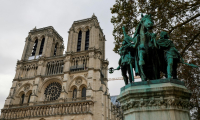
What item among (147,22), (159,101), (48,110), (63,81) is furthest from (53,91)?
(159,101)

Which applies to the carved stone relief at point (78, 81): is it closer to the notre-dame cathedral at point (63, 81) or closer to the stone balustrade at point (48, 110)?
the notre-dame cathedral at point (63, 81)

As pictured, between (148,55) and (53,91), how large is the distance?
88.1 feet

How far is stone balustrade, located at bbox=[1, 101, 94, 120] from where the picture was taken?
23.8 metres

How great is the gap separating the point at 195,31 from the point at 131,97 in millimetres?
7540

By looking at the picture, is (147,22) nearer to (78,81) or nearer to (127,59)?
(127,59)

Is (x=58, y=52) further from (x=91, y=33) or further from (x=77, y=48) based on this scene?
(x=91, y=33)

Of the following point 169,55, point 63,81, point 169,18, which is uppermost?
point 63,81

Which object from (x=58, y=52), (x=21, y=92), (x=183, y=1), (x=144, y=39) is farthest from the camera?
(x=58, y=52)

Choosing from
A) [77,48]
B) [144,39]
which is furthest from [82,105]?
[144,39]

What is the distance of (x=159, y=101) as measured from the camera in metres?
3.38

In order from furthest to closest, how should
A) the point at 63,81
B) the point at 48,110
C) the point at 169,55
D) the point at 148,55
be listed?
1. the point at 63,81
2. the point at 48,110
3. the point at 148,55
4. the point at 169,55

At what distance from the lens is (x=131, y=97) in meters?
3.58

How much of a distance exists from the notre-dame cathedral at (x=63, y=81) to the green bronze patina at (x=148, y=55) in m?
20.1

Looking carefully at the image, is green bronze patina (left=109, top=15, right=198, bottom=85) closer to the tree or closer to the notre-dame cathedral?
the tree
